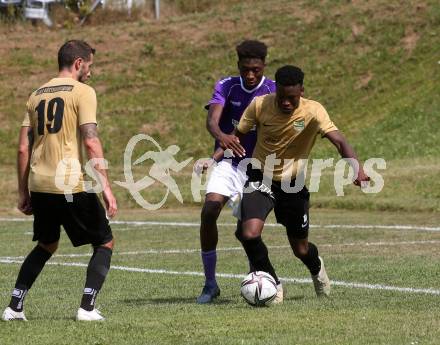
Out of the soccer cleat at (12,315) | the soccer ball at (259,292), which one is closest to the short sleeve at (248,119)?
the soccer ball at (259,292)

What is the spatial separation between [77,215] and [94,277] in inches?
19.7

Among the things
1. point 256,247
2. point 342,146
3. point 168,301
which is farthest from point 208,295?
point 342,146

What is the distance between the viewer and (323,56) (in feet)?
138

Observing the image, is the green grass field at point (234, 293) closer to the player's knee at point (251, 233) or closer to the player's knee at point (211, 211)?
the player's knee at point (251, 233)

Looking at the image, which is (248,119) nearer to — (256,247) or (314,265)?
(256,247)

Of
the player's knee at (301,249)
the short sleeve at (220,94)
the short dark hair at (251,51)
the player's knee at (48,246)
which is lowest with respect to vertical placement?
the player's knee at (301,249)

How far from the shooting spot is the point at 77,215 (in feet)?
29.2

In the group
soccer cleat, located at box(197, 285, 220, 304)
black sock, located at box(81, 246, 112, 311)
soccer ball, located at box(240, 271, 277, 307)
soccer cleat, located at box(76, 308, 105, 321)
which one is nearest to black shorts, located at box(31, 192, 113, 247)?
black sock, located at box(81, 246, 112, 311)

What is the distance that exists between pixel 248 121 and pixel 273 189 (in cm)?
65

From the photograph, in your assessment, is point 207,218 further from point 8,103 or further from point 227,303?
point 8,103

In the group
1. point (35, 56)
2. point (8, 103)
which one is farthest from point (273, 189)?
point (35, 56)

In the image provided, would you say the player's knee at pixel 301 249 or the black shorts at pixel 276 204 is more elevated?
the black shorts at pixel 276 204

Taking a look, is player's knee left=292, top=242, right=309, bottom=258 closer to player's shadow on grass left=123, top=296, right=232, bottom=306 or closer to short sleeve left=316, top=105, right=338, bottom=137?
player's shadow on grass left=123, top=296, right=232, bottom=306

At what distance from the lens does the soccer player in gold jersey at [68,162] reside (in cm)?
880
